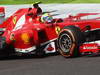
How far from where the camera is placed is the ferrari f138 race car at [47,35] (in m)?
8.26

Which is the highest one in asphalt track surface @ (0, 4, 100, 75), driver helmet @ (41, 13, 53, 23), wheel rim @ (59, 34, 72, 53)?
driver helmet @ (41, 13, 53, 23)

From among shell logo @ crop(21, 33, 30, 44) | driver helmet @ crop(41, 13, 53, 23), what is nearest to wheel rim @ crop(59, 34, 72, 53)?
driver helmet @ crop(41, 13, 53, 23)

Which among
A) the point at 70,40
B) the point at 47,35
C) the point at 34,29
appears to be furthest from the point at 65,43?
the point at 34,29

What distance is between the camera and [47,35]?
29.6 feet

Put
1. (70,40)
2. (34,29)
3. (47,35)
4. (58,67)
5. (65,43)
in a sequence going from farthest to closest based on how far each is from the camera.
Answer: (34,29), (47,35), (65,43), (70,40), (58,67)

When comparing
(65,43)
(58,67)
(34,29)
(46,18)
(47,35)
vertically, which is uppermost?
(46,18)

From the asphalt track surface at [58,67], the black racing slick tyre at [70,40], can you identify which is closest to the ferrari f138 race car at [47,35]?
the black racing slick tyre at [70,40]

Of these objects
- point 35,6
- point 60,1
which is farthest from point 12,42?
point 60,1

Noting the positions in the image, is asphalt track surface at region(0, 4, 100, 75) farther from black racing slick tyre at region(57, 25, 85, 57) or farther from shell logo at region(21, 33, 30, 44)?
shell logo at region(21, 33, 30, 44)

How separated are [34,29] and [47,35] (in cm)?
40

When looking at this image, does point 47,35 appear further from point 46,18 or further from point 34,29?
point 46,18

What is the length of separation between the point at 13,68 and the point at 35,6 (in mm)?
2644

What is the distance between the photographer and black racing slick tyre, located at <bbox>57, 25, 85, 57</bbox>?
8.20 metres

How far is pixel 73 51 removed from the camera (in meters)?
8.27
